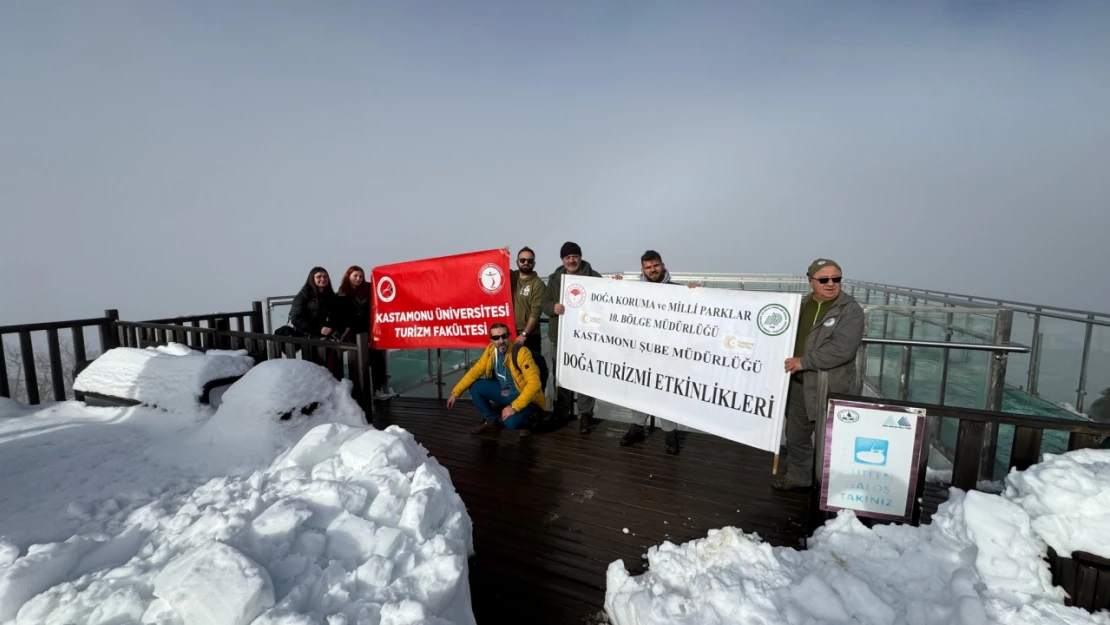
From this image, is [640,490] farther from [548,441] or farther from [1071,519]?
[1071,519]

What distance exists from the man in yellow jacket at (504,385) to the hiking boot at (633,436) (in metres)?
0.99

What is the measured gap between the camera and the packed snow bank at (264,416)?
3.79 m

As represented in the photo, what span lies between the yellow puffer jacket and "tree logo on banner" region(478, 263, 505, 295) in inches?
27.9

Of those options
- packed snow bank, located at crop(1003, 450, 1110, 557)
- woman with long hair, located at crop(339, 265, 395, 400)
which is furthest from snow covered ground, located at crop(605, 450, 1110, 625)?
woman with long hair, located at crop(339, 265, 395, 400)

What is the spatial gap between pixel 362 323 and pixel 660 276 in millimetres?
4242

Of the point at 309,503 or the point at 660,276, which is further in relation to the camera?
the point at 660,276

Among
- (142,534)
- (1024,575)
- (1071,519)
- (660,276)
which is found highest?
(660,276)

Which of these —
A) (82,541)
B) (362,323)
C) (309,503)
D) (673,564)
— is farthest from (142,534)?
(362,323)

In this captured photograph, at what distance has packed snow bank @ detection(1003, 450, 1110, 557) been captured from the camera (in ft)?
6.53

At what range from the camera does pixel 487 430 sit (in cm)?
502

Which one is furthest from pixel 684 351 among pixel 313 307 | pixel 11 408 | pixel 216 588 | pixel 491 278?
pixel 11 408

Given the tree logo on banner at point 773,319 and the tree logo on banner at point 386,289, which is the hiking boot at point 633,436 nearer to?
the tree logo on banner at point 773,319

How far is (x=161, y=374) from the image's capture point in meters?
4.75

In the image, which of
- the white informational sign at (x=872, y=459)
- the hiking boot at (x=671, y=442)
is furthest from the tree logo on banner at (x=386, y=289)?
the white informational sign at (x=872, y=459)
